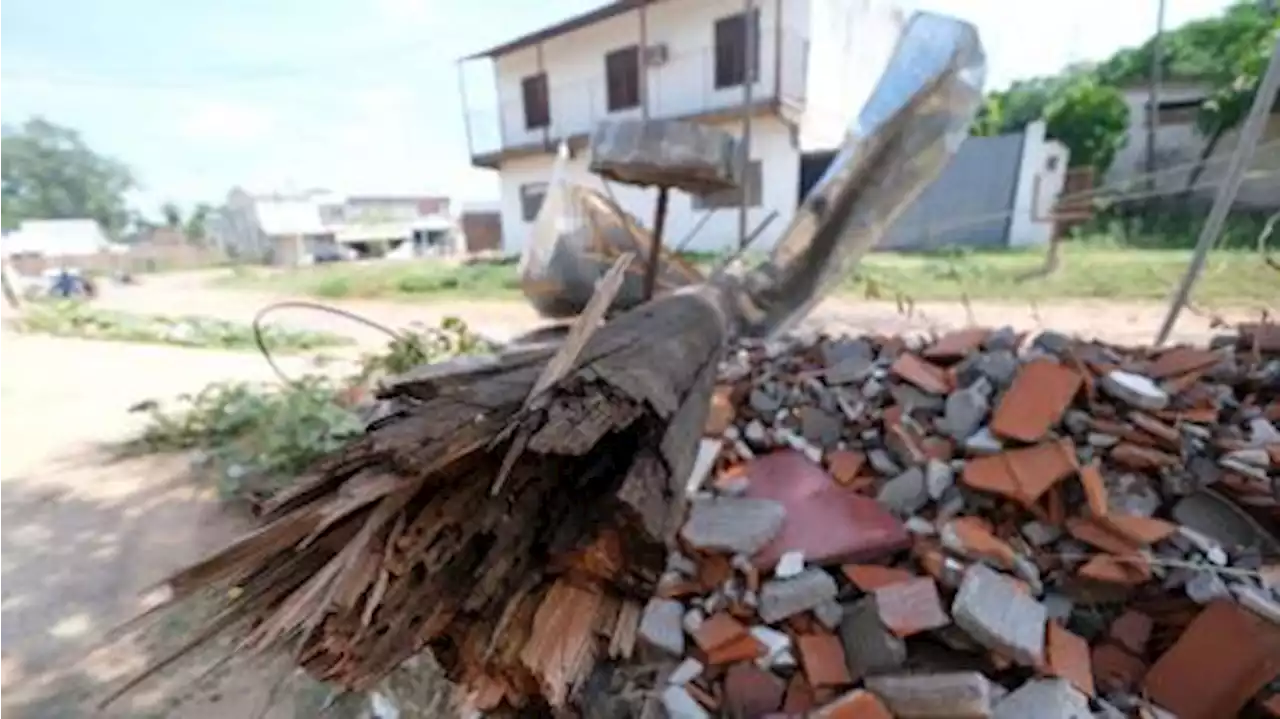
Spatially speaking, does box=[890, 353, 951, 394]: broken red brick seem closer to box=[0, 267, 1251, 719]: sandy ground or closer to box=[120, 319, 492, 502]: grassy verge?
box=[0, 267, 1251, 719]: sandy ground

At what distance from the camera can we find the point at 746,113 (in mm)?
7336

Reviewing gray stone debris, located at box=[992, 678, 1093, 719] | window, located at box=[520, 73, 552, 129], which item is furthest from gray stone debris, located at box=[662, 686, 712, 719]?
window, located at box=[520, 73, 552, 129]

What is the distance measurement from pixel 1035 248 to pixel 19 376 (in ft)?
37.4

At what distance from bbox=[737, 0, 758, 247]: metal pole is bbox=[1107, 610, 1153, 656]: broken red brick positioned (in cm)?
152

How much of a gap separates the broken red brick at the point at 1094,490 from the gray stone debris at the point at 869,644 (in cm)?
58

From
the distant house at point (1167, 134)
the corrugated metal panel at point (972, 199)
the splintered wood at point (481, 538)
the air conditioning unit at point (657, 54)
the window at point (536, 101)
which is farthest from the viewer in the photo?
the window at point (536, 101)

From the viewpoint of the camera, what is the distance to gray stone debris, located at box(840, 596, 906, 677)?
1.36 m

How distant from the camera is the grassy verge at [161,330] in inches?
273

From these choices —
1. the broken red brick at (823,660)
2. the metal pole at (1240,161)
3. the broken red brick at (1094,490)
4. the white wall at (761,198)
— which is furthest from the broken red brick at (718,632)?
the white wall at (761,198)

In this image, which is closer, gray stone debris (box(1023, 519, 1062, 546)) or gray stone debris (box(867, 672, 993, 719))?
gray stone debris (box(867, 672, 993, 719))

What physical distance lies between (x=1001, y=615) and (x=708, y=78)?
11.5 meters

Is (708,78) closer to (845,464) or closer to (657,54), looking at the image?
(657,54)

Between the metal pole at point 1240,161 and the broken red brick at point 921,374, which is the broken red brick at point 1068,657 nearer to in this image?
the broken red brick at point 921,374

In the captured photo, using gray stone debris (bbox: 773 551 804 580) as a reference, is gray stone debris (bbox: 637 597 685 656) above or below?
below
